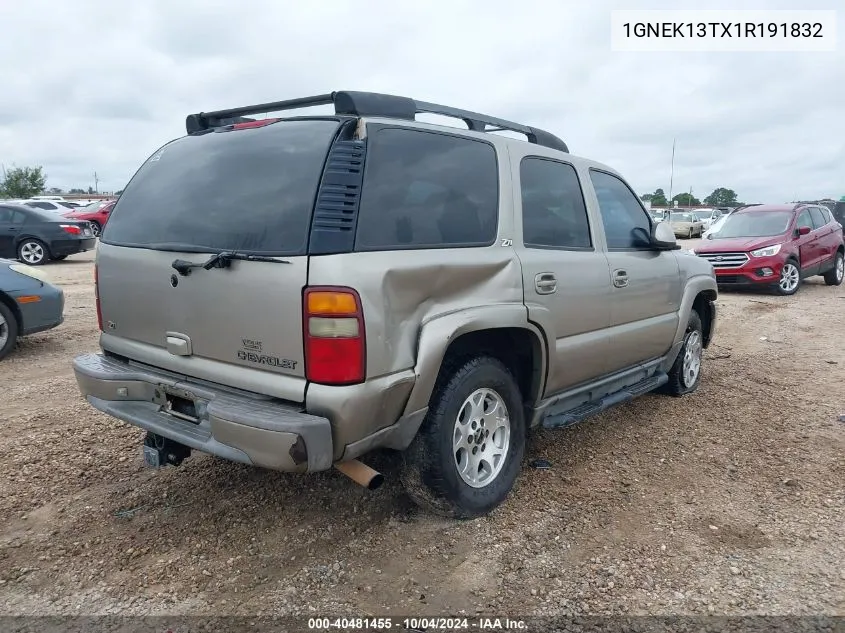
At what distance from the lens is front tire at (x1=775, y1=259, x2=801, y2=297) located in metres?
11.7

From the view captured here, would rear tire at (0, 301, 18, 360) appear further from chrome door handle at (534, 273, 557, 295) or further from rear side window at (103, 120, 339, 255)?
chrome door handle at (534, 273, 557, 295)

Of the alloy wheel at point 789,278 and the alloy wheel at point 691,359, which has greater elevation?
the alloy wheel at point 789,278

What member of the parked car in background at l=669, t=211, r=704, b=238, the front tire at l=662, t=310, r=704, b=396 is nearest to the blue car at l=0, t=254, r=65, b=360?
the front tire at l=662, t=310, r=704, b=396

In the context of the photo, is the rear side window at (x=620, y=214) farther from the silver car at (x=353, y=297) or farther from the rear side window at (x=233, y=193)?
the rear side window at (x=233, y=193)

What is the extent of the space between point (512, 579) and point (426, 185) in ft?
5.91

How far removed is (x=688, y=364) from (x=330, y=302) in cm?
396

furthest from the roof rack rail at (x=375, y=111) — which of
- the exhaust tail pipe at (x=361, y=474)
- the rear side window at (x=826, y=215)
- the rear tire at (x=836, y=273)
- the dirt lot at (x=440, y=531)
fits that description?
the rear side window at (x=826, y=215)

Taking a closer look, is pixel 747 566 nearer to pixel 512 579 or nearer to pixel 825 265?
pixel 512 579

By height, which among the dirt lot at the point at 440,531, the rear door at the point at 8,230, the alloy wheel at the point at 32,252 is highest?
the rear door at the point at 8,230

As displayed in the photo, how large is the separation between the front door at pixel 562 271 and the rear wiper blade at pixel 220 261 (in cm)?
134

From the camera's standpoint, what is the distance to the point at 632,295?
4.25 m

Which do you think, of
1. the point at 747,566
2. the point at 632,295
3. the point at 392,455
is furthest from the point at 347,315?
the point at 632,295

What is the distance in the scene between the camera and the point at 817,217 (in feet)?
43.5

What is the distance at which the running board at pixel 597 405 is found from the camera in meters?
3.74
